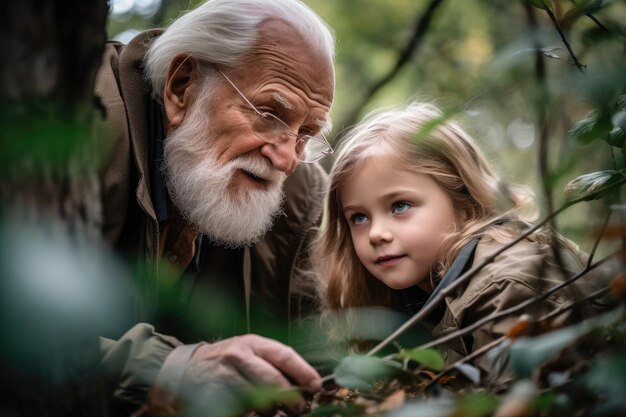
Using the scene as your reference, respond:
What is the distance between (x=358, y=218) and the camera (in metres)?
2.73

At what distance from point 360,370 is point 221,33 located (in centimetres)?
220

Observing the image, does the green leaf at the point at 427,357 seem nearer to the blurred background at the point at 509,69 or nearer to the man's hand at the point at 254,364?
the man's hand at the point at 254,364

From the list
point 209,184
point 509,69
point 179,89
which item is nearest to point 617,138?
point 509,69

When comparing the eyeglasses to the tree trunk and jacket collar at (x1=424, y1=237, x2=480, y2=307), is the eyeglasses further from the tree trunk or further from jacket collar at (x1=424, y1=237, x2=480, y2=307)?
the tree trunk

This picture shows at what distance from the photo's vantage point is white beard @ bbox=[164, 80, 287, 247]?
2.96m

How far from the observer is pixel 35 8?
1052 millimetres

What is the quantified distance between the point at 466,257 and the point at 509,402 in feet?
4.46

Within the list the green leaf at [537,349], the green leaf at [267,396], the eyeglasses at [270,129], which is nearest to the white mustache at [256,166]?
the eyeglasses at [270,129]

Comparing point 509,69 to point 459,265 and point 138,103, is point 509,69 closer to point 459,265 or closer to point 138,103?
point 459,265

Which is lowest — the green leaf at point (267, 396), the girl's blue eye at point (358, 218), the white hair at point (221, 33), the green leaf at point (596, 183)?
the girl's blue eye at point (358, 218)

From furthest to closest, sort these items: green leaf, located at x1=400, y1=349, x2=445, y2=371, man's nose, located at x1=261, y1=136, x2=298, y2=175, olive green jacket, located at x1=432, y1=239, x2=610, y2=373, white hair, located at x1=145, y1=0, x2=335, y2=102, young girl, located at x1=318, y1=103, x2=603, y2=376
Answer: white hair, located at x1=145, y1=0, x2=335, y2=102 < man's nose, located at x1=261, y1=136, x2=298, y2=175 < young girl, located at x1=318, y1=103, x2=603, y2=376 < olive green jacket, located at x1=432, y1=239, x2=610, y2=373 < green leaf, located at x1=400, y1=349, x2=445, y2=371

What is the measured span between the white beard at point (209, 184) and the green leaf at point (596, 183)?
5.29ft

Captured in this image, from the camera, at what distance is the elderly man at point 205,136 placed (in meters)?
2.81

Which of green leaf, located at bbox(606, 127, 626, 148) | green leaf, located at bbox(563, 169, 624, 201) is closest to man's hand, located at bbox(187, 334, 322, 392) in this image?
green leaf, located at bbox(563, 169, 624, 201)
